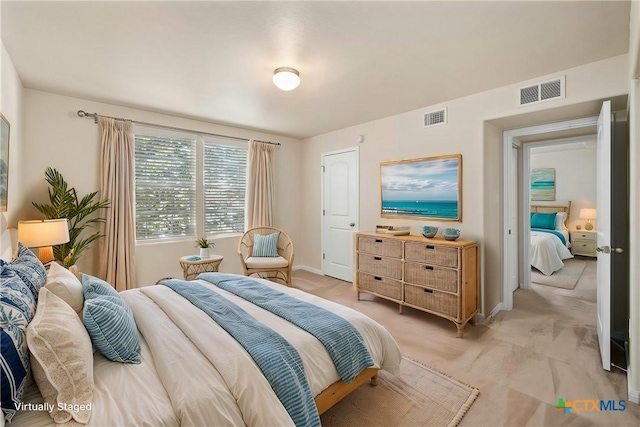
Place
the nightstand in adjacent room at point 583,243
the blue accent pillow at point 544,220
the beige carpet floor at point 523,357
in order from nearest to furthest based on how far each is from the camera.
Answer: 1. the beige carpet floor at point 523,357
2. the nightstand in adjacent room at point 583,243
3. the blue accent pillow at point 544,220

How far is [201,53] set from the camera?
2.31m

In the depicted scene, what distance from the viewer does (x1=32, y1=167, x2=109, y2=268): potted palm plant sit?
117 inches

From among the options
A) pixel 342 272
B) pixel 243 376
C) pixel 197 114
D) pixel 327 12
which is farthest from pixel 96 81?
pixel 342 272

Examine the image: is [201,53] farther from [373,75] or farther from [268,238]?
[268,238]

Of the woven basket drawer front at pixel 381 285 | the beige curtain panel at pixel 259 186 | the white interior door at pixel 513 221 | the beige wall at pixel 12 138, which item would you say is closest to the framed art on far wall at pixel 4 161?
the beige wall at pixel 12 138

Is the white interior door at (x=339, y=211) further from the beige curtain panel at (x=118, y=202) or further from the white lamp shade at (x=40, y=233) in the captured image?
the white lamp shade at (x=40, y=233)

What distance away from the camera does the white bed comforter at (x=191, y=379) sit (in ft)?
→ 3.58

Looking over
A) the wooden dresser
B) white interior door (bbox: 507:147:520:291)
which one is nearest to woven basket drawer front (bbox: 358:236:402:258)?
the wooden dresser

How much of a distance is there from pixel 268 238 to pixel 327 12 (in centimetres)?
319

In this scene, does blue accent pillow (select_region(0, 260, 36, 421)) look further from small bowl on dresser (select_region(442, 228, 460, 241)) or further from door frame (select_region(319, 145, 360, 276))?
door frame (select_region(319, 145, 360, 276))

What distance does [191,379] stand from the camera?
47.9 inches

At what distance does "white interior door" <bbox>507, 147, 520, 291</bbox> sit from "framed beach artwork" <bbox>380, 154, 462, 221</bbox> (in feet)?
2.51

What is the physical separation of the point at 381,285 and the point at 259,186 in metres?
2.57

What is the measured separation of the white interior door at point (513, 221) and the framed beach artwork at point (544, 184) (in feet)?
12.1
